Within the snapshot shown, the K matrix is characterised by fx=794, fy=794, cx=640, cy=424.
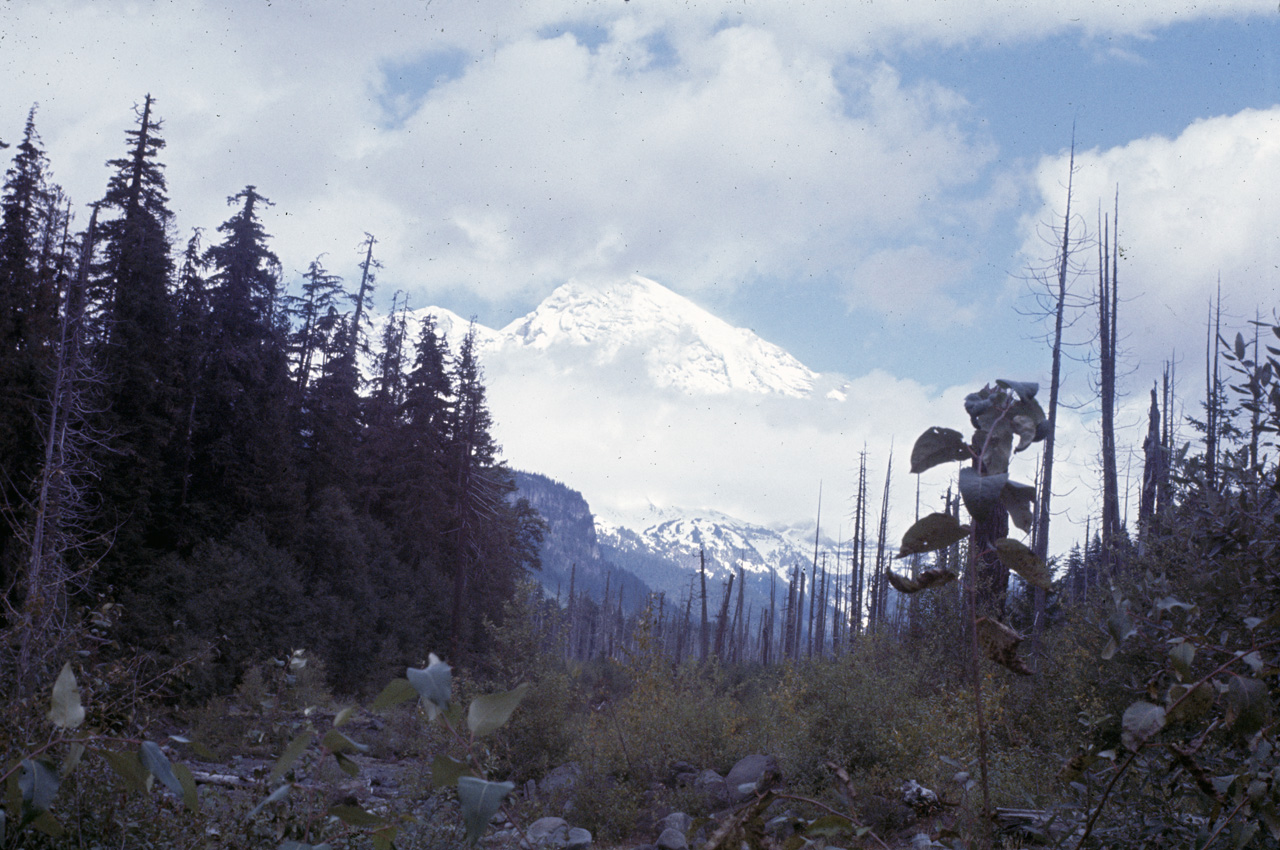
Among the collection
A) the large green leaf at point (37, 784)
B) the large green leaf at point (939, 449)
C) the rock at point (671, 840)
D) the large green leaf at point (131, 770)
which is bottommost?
the rock at point (671, 840)

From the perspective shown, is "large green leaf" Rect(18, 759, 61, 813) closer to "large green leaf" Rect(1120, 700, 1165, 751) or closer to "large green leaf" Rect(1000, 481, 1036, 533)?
"large green leaf" Rect(1000, 481, 1036, 533)

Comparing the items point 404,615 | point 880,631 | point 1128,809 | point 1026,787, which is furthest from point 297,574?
point 1128,809

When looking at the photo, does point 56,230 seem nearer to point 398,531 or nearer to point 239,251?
point 239,251

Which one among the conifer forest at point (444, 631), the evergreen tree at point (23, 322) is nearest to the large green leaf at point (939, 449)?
the conifer forest at point (444, 631)

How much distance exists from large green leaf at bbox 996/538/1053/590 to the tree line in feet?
47.1

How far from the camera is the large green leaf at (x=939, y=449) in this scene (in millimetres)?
1000

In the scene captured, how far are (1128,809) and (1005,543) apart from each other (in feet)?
11.0

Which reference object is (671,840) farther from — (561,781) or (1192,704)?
(1192,704)

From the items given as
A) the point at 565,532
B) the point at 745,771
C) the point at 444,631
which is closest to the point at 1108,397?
the point at 745,771

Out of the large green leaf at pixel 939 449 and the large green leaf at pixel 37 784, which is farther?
the large green leaf at pixel 939 449

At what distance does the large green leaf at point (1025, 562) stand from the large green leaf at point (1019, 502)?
41mm

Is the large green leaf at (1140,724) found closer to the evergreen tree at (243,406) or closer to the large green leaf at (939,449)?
the large green leaf at (939,449)

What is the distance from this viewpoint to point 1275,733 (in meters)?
1.50

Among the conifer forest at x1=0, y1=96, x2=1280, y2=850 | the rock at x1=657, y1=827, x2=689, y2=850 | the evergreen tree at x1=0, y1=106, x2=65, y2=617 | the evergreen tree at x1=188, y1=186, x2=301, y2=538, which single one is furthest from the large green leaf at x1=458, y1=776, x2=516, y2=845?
the evergreen tree at x1=188, y1=186, x2=301, y2=538
